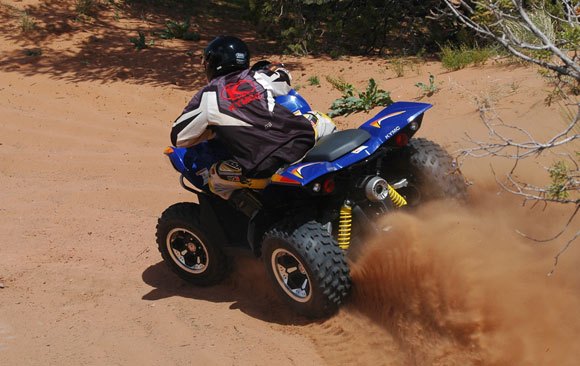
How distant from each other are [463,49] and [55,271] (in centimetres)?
641

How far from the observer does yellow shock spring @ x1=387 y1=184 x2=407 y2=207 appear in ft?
15.7

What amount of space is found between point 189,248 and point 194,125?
1.23m

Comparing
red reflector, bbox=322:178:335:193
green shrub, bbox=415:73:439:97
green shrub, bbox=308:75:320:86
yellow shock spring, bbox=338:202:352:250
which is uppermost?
red reflector, bbox=322:178:335:193

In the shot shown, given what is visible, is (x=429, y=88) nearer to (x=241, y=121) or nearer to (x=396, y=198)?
(x=396, y=198)

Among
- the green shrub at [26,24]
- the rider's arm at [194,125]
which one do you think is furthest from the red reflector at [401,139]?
the green shrub at [26,24]

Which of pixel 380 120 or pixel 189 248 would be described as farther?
pixel 189 248

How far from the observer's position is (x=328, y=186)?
15.0ft

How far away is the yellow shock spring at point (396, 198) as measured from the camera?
4.78 metres

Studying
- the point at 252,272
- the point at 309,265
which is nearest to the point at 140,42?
the point at 252,272

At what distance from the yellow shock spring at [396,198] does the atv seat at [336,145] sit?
15.0 inches

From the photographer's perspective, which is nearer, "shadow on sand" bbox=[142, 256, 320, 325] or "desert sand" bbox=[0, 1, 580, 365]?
"desert sand" bbox=[0, 1, 580, 365]

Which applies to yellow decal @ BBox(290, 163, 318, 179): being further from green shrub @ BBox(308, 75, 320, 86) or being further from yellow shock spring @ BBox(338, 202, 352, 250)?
green shrub @ BBox(308, 75, 320, 86)

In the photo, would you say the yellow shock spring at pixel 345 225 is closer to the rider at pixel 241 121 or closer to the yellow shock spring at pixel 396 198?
the yellow shock spring at pixel 396 198

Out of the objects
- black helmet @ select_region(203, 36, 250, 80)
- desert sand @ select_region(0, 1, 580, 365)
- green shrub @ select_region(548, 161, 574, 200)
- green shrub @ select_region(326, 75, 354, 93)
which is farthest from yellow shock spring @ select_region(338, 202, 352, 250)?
green shrub @ select_region(326, 75, 354, 93)
